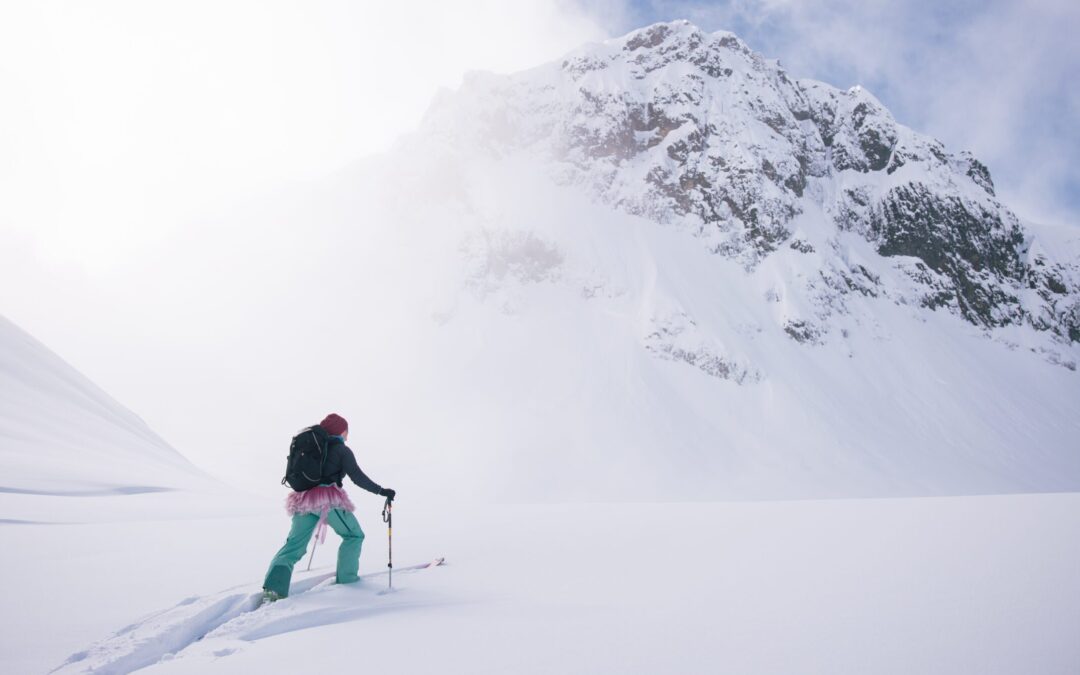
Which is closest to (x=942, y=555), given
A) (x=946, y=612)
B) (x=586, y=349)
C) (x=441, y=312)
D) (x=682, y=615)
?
(x=946, y=612)

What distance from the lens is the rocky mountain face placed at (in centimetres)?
5744

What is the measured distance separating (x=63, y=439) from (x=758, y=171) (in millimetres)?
62221

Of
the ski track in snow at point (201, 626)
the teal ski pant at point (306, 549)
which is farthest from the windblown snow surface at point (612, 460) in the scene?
the teal ski pant at point (306, 549)

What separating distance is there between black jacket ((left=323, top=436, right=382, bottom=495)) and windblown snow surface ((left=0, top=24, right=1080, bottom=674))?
2.83 ft

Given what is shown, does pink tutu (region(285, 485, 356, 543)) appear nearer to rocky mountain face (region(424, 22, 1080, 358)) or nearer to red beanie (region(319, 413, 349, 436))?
red beanie (region(319, 413, 349, 436))

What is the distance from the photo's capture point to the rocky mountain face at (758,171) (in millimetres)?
57438

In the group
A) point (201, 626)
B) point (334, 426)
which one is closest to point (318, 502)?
point (334, 426)

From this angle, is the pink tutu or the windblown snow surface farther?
the pink tutu

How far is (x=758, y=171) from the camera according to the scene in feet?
192

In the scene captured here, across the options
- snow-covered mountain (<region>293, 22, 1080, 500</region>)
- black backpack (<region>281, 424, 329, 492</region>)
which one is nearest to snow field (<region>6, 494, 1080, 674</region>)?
black backpack (<region>281, 424, 329, 492</region>)

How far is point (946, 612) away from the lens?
9.23 ft

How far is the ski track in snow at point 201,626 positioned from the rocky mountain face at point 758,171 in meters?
56.2

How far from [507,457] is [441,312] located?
17.2 metres

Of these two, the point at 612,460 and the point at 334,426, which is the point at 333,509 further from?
the point at 612,460
